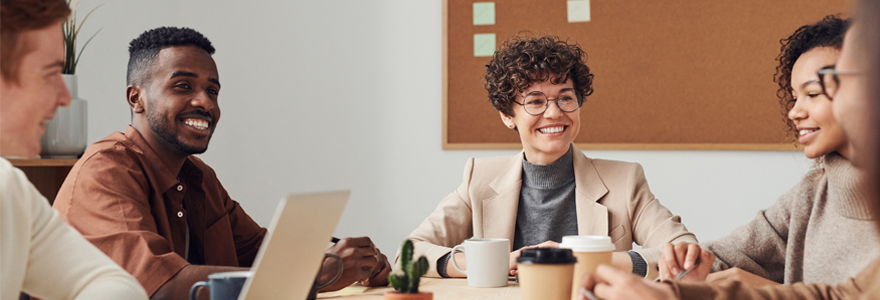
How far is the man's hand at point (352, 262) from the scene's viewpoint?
1.34 m

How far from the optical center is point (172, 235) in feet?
5.07

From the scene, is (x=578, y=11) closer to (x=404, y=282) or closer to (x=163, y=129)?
(x=163, y=129)

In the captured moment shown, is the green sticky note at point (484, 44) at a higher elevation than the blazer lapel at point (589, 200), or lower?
higher

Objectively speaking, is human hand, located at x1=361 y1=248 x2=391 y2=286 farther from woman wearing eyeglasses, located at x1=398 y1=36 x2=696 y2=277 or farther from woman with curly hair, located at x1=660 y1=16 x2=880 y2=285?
woman with curly hair, located at x1=660 y1=16 x2=880 y2=285

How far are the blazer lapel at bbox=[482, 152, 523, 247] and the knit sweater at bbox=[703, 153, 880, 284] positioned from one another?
0.55 metres

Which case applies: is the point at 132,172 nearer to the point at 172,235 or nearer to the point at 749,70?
the point at 172,235

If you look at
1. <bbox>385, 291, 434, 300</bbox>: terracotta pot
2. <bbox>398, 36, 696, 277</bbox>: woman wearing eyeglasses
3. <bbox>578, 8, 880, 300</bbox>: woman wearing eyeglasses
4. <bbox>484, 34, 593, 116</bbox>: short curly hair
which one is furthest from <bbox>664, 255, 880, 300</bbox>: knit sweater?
<bbox>484, 34, 593, 116</bbox>: short curly hair

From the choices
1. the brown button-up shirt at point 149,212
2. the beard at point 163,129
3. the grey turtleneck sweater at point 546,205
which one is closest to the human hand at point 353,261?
the brown button-up shirt at point 149,212

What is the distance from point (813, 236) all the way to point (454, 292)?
29.4 inches

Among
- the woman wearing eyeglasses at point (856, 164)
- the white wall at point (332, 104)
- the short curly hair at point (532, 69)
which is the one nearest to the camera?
the woman wearing eyeglasses at point (856, 164)

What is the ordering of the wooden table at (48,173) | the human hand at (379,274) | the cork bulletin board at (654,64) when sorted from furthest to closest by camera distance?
the cork bulletin board at (654,64), the wooden table at (48,173), the human hand at (379,274)

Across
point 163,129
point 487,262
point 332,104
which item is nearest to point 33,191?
point 163,129

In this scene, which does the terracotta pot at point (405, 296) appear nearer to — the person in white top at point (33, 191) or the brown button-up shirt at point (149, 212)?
the person in white top at point (33, 191)

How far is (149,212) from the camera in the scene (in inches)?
54.9
